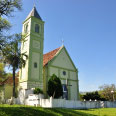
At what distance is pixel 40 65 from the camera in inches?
1229

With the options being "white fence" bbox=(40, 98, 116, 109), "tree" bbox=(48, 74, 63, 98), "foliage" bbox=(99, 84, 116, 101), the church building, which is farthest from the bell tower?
"foliage" bbox=(99, 84, 116, 101)

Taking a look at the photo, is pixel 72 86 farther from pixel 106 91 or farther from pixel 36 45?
pixel 106 91

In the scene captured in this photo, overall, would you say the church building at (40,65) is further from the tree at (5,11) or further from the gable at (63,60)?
the tree at (5,11)

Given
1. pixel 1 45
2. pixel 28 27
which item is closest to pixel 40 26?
pixel 28 27

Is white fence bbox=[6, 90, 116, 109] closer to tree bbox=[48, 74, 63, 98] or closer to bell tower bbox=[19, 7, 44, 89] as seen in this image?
bell tower bbox=[19, 7, 44, 89]

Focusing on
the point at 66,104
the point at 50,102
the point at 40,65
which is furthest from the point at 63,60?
the point at 50,102

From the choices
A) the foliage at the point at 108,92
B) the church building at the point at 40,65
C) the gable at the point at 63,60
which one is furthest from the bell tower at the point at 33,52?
the foliage at the point at 108,92

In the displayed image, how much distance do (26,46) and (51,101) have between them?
1486 centimetres

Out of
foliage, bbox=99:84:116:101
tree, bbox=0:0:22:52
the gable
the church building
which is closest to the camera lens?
tree, bbox=0:0:22:52

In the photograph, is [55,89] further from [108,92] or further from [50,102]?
[108,92]

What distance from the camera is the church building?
2980 cm

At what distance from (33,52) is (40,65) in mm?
3003

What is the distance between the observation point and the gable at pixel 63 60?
3400cm

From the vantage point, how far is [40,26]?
3434 cm
